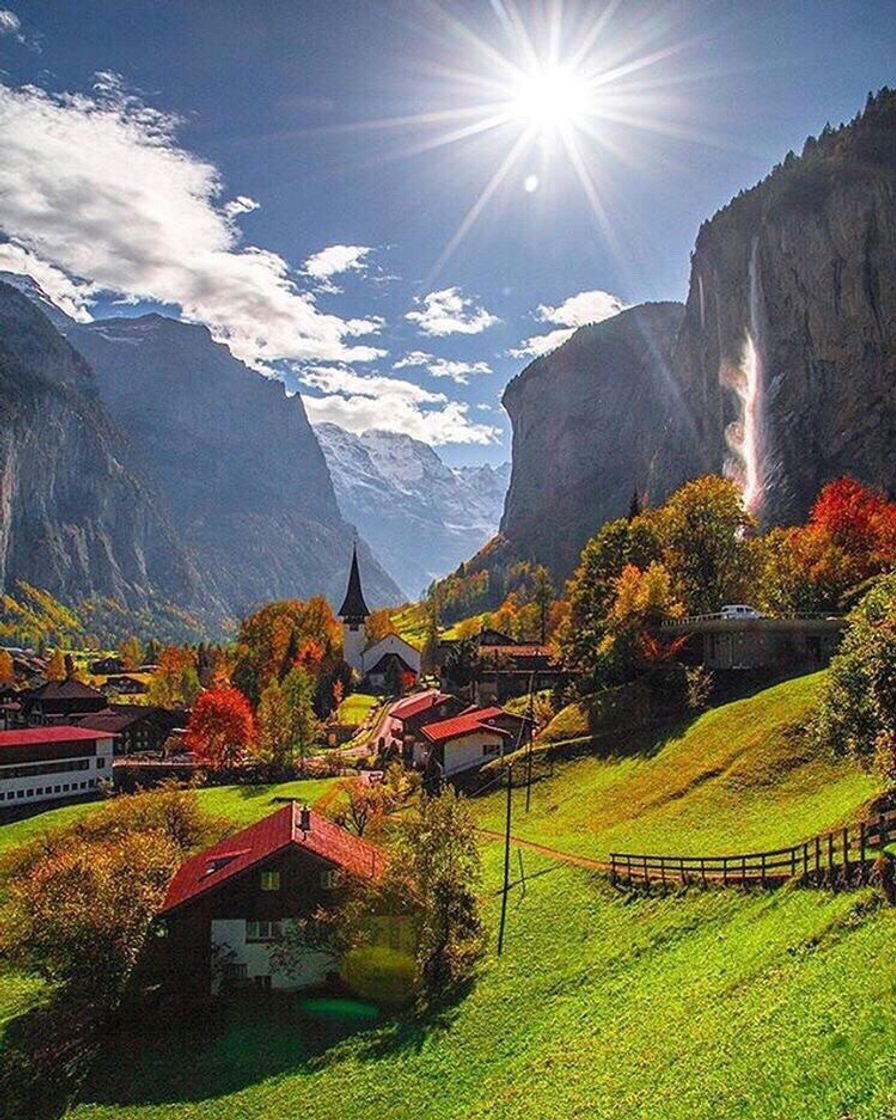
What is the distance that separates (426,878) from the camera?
116 feet

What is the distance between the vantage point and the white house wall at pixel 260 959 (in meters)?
36.8

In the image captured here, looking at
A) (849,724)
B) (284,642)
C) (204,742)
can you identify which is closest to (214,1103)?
(849,724)

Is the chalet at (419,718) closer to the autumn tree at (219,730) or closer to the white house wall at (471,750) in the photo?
the white house wall at (471,750)

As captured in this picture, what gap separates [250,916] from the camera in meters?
37.2

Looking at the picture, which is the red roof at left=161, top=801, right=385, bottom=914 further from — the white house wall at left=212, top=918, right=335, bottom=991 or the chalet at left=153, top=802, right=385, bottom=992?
the white house wall at left=212, top=918, right=335, bottom=991

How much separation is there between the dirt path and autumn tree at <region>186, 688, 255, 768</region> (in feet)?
131

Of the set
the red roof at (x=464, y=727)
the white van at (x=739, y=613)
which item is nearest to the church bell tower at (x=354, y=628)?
the red roof at (x=464, y=727)

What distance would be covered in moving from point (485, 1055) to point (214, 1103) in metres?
9.38

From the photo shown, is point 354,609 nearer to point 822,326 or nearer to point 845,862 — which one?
point 822,326

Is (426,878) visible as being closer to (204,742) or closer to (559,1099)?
(559,1099)

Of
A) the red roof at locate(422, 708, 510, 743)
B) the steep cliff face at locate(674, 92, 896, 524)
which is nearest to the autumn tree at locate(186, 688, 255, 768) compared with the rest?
the red roof at locate(422, 708, 510, 743)

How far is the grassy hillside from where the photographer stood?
38344mm

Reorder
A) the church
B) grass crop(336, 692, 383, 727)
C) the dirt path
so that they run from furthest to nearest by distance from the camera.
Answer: the church < grass crop(336, 692, 383, 727) < the dirt path

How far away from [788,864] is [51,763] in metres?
72.7
